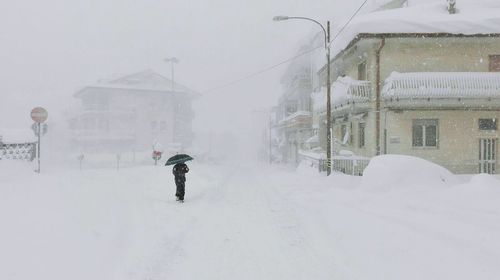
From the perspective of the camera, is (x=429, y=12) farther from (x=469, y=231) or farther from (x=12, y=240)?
(x=12, y=240)

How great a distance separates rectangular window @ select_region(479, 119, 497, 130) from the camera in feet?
70.8

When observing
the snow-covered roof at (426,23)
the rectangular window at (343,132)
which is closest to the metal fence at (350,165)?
the snow-covered roof at (426,23)

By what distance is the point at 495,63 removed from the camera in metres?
21.5

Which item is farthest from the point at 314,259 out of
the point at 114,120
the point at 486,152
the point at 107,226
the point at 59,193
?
the point at 114,120

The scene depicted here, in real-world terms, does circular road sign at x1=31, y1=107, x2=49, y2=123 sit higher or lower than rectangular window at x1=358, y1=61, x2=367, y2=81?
lower

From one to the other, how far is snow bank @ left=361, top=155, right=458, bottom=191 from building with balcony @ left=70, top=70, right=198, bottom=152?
39328 mm

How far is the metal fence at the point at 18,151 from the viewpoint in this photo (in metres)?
14.0

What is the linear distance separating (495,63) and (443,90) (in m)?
3.84

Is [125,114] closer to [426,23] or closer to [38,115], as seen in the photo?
[38,115]

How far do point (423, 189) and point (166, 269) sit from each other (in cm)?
966

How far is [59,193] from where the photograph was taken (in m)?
8.66

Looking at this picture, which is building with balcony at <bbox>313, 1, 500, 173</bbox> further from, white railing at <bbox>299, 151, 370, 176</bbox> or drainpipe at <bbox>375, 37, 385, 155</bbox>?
white railing at <bbox>299, 151, 370, 176</bbox>

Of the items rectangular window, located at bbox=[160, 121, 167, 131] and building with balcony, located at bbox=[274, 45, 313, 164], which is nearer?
building with balcony, located at bbox=[274, 45, 313, 164]

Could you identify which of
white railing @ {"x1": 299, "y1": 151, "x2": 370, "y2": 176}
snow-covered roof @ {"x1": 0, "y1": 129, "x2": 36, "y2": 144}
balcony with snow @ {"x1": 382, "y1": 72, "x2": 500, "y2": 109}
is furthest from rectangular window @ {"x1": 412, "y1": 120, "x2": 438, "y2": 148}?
snow-covered roof @ {"x1": 0, "y1": 129, "x2": 36, "y2": 144}
